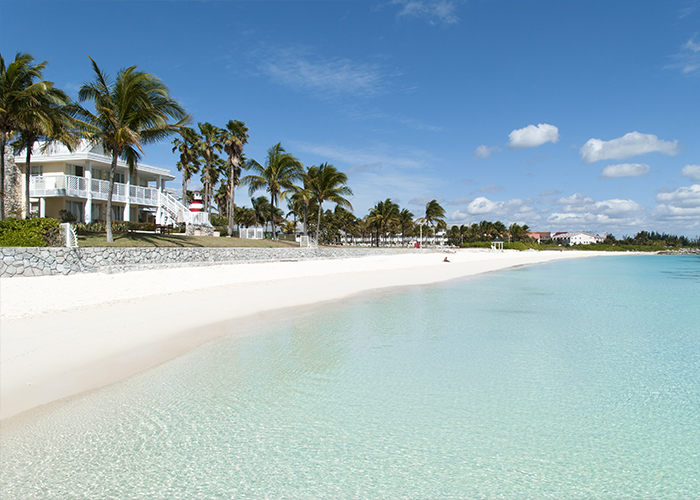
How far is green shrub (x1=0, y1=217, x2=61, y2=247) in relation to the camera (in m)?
13.9

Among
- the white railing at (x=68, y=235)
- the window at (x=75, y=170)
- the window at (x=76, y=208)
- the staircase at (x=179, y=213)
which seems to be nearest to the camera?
the white railing at (x=68, y=235)

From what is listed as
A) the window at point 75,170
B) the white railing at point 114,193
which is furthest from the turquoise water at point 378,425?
the window at point 75,170

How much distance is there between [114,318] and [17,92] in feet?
48.6

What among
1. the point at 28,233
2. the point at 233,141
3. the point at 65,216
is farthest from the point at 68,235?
the point at 233,141

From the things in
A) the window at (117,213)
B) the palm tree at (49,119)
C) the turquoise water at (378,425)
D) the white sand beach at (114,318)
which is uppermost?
the palm tree at (49,119)

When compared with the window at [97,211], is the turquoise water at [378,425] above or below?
below

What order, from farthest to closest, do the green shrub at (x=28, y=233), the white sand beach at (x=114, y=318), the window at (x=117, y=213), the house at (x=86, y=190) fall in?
the window at (x=117, y=213), the house at (x=86, y=190), the green shrub at (x=28, y=233), the white sand beach at (x=114, y=318)

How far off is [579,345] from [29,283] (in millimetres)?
13845

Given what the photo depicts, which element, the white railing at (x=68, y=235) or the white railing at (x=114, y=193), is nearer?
the white railing at (x=68, y=235)

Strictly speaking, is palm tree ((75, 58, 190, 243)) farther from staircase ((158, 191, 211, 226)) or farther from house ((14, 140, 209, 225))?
staircase ((158, 191, 211, 226))

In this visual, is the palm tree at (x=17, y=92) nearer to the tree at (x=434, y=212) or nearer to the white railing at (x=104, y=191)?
the white railing at (x=104, y=191)

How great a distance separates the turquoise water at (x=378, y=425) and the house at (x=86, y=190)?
931 inches

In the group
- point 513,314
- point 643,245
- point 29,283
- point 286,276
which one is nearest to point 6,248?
point 29,283

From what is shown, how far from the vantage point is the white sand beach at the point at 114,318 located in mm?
5453
